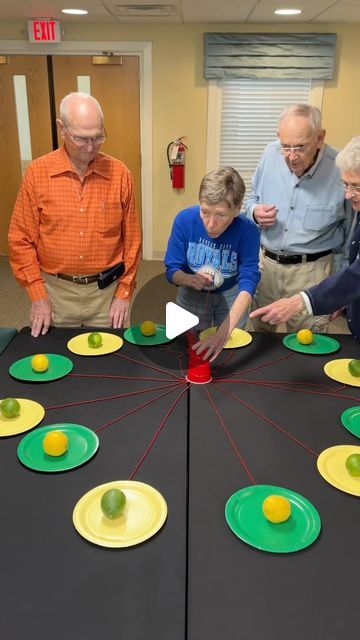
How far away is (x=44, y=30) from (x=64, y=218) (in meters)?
3.57

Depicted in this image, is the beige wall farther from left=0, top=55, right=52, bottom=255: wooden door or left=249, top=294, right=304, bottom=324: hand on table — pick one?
left=249, top=294, right=304, bottom=324: hand on table

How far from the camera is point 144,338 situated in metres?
1.76

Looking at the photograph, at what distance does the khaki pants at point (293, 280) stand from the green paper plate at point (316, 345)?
455 millimetres

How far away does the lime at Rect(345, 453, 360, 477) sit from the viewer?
1086 mm

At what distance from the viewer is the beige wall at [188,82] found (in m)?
4.59

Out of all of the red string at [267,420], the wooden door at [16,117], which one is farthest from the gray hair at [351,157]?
the wooden door at [16,117]

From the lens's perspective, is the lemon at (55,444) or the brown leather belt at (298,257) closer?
the lemon at (55,444)

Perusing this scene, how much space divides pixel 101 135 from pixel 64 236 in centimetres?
40

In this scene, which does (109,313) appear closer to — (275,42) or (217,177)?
(217,177)

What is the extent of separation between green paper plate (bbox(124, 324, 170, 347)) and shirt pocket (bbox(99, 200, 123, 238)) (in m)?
0.43

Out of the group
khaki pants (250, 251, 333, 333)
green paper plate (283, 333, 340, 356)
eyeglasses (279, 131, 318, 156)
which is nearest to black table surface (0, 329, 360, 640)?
green paper plate (283, 333, 340, 356)

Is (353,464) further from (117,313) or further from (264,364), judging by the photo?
(117,313)

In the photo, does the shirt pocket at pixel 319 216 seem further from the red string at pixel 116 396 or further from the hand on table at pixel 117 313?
the red string at pixel 116 396

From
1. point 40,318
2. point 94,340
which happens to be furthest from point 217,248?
point 40,318
